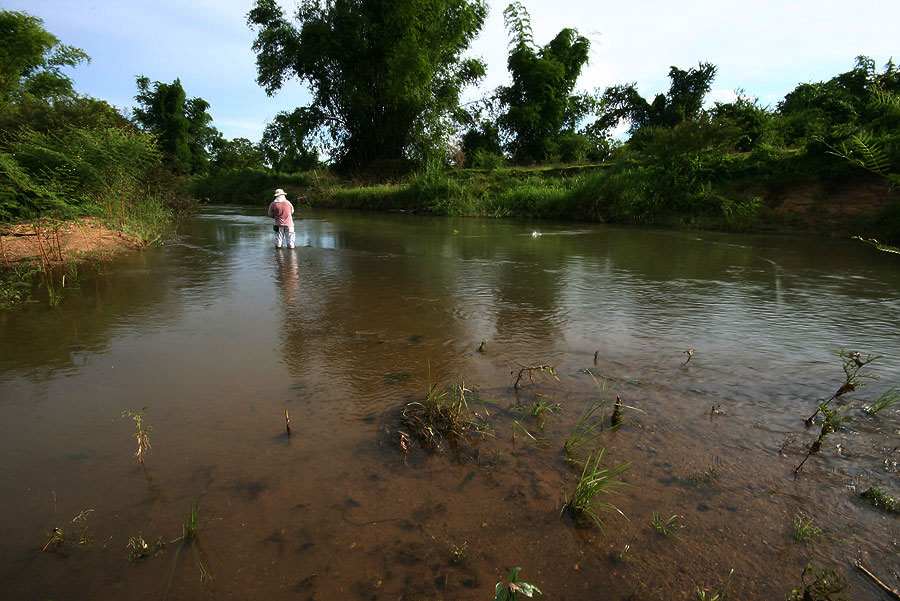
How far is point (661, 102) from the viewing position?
35.8 m

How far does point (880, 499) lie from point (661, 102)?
40203 mm

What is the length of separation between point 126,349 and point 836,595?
4949 mm

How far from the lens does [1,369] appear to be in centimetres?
359

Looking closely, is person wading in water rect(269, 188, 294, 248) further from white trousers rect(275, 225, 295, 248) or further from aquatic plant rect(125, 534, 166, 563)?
aquatic plant rect(125, 534, 166, 563)

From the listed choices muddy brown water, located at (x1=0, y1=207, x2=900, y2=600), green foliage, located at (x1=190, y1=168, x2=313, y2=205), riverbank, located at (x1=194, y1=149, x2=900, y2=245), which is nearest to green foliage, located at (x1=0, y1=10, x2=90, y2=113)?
green foliage, located at (x1=190, y1=168, x2=313, y2=205)

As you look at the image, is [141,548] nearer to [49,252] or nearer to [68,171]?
[49,252]

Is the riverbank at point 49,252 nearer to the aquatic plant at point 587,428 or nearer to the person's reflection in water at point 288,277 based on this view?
the person's reflection in water at point 288,277

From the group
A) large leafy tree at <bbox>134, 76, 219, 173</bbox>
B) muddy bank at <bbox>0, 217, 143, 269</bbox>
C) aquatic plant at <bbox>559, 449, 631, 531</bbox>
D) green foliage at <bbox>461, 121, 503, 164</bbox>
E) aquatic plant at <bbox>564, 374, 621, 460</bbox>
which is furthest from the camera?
large leafy tree at <bbox>134, 76, 219, 173</bbox>

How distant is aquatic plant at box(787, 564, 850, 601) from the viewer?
5.26 ft

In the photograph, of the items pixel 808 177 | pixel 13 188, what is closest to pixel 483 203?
pixel 808 177

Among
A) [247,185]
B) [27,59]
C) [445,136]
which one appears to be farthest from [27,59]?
[445,136]

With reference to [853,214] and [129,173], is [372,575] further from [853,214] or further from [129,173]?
[853,214]

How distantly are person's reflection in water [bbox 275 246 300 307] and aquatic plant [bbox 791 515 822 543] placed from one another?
16.5 feet

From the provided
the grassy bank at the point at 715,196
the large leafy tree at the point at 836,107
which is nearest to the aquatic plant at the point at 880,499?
the grassy bank at the point at 715,196
